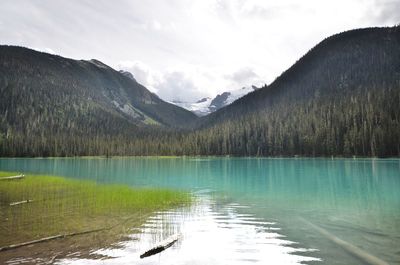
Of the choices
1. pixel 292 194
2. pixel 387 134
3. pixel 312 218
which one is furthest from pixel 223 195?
pixel 387 134

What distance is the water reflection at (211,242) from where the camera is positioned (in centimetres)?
1678

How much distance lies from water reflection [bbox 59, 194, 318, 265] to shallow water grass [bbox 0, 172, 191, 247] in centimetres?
332

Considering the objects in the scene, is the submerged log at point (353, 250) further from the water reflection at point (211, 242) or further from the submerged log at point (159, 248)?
the submerged log at point (159, 248)

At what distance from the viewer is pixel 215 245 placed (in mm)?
19688

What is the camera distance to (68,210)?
29422 millimetres

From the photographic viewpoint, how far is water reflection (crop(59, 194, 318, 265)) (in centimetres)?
1678

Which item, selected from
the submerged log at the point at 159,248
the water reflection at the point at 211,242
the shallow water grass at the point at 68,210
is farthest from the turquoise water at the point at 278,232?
the shallow water grass at the point at 68,210

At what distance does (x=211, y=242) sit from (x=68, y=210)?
47.4ft

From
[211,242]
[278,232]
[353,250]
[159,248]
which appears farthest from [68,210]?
[353,250]

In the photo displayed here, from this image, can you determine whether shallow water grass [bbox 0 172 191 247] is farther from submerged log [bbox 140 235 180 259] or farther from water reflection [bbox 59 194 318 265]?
submerged log [bbox 140 235 180 259]

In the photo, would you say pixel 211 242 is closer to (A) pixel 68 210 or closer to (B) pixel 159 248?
(B) pixel 159 248

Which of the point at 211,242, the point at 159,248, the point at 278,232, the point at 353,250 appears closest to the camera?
the point at 159,248

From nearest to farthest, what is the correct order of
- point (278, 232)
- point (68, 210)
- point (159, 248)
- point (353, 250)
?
1. point (159, 248)
2. point (353, 250)
3. point (278, 232)
4. point (68, 210)

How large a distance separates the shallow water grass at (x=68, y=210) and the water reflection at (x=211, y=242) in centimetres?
332
